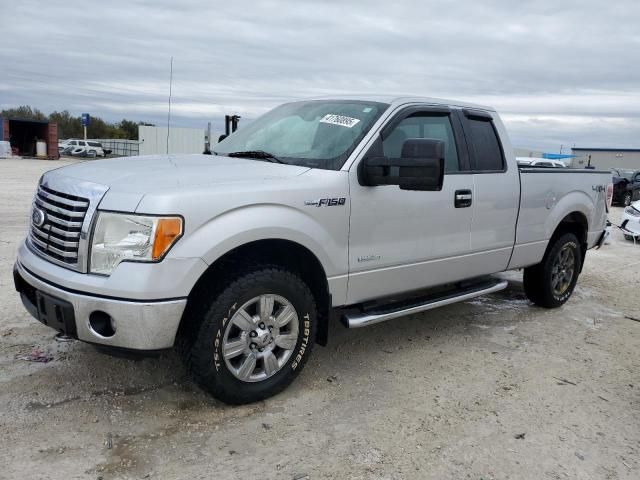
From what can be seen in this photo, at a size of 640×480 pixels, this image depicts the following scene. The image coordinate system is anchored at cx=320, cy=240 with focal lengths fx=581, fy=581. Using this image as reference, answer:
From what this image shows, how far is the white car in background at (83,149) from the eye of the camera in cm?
4503

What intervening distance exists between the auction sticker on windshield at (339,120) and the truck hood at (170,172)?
58 cm

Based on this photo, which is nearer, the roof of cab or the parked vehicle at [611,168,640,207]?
the roof of cab

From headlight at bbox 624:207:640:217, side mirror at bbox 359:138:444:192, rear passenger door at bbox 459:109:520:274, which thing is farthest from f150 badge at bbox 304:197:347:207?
headlight at bbox 624:207:640:217

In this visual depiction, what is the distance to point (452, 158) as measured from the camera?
448 centimetres

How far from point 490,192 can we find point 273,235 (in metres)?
2.18

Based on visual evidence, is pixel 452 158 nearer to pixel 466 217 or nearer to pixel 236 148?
pixel 466 217

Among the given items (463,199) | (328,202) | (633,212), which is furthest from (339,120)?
(633,212)

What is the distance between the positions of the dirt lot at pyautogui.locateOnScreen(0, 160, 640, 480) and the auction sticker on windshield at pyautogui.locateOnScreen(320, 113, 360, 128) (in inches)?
67.1

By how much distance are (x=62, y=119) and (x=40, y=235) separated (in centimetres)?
7459

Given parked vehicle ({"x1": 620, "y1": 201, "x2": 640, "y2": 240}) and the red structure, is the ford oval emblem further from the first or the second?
the red structure

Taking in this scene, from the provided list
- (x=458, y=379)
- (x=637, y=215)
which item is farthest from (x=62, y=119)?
(x=458, y=379)

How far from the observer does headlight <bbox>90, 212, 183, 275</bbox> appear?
289 centimetres

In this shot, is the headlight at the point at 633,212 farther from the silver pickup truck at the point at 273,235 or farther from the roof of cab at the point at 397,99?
the roof of cab at the point at 397,99

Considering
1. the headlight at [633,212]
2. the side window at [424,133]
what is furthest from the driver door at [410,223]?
the headlight at [633,212]
